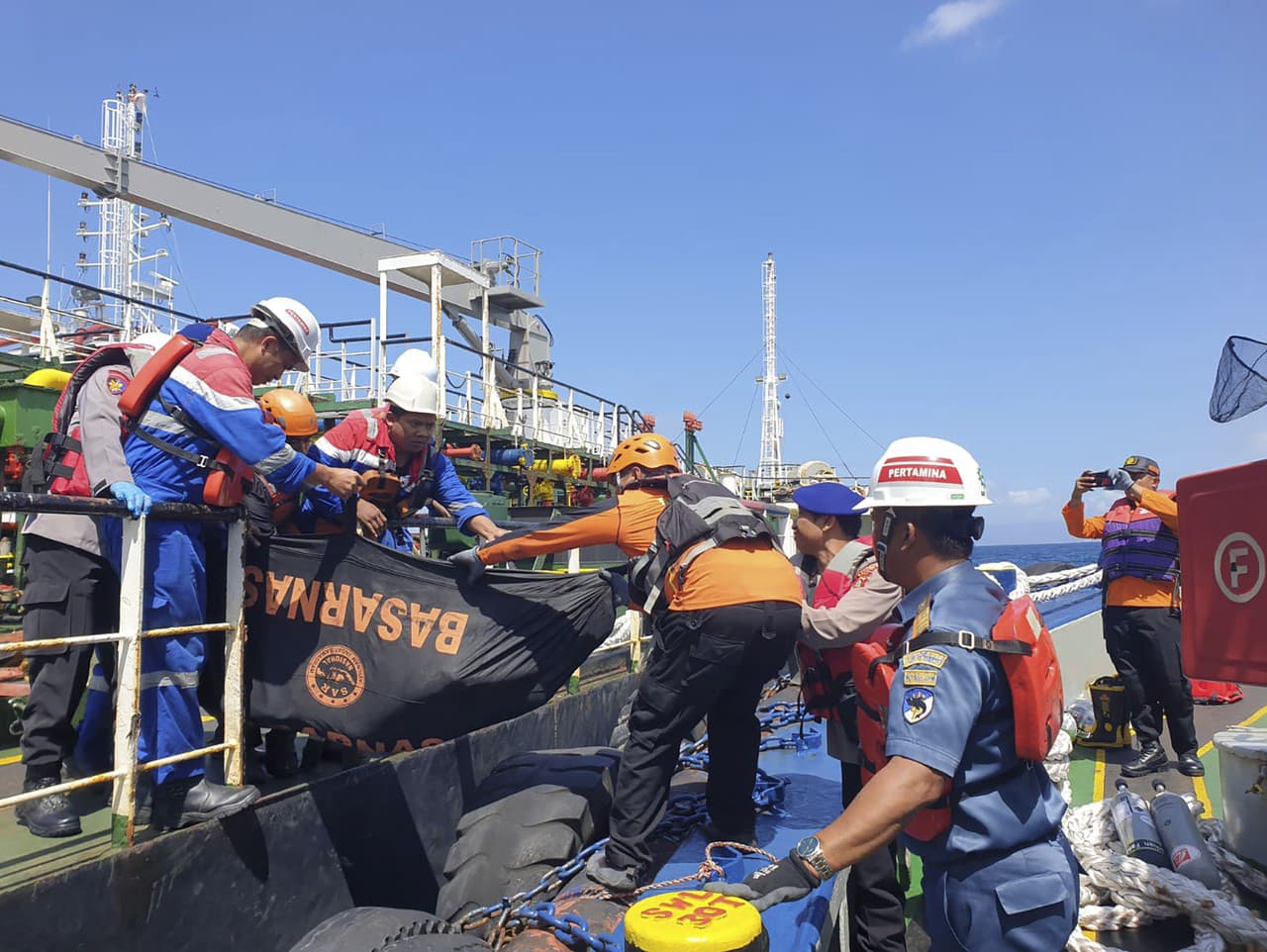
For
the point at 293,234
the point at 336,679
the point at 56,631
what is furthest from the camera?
the point at 293,234

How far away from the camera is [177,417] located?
11.1 ft

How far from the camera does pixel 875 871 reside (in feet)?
10.9

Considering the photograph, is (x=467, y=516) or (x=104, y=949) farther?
(x=467, y=516)

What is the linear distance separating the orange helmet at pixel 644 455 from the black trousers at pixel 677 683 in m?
0.71

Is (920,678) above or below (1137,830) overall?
above

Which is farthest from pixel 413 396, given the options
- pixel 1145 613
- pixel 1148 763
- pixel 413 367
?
pixel 1148 763

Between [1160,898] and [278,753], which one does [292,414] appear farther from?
[1160,898]

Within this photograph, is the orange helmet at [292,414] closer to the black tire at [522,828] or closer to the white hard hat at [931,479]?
the black tire at [522,828]

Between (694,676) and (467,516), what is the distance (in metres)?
1.80

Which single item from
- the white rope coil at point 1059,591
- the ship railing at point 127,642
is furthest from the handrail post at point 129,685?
the white rope coil at point 1059,591

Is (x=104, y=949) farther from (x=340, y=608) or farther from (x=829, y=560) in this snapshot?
(x=829, y=560)

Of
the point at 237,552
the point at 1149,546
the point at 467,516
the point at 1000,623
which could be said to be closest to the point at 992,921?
the point at 1000,623

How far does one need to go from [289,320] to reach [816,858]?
115 inches

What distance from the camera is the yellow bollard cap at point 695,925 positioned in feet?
5.86
